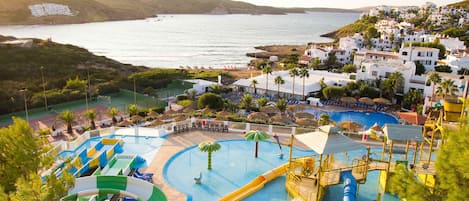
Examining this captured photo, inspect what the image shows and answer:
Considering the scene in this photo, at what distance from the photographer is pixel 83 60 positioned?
61.0 meters

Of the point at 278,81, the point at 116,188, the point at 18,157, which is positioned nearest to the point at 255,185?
the point at 116,188

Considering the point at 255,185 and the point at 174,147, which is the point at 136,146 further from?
the point at 255,185

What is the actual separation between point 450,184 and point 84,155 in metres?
17.1

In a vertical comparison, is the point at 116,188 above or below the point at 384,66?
below

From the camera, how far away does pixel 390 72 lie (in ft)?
135

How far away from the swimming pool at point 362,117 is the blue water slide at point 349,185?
18048 millimetres

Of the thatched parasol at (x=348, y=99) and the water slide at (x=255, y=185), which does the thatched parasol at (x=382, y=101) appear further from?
the water slide at (x=255, y=185)

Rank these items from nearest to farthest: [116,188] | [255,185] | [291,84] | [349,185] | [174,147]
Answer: [349,185], [116,188], [255,185], [174,147], [291,84]

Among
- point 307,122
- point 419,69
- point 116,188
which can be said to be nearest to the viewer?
point 116,188

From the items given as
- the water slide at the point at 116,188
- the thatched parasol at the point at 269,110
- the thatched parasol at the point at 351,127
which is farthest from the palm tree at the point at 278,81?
the water slide at the point at 116,188

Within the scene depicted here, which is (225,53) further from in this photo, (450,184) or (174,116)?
(450,184)

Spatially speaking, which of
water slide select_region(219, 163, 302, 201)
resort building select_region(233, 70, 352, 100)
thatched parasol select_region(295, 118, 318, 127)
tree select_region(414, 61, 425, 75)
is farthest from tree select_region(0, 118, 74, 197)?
tree select_region(414, 61, 425, 75)

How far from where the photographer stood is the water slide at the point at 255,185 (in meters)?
15.8

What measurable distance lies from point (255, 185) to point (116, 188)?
19.6 feet
